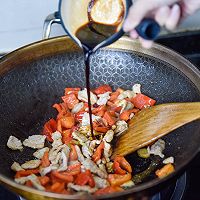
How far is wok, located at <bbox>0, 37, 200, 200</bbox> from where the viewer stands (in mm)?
1369

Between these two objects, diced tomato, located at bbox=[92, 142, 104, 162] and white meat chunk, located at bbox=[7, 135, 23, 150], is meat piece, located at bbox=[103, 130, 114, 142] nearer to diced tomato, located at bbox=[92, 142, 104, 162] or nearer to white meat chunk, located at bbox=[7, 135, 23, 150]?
diced tomato, located at bbox=[92, 142, 104, 162]

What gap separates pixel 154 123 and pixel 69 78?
0.36m

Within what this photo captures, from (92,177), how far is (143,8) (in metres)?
0.49

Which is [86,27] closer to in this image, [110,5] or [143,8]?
[110,5]

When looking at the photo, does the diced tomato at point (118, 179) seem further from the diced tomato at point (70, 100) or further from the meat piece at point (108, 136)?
the diced tomato at point (70, 100)

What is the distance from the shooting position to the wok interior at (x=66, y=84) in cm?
138

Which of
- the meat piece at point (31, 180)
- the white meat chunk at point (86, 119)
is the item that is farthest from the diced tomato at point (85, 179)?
the white meat chunk at point (86, 119)

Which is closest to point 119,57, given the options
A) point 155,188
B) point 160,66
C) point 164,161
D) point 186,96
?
point 160,66

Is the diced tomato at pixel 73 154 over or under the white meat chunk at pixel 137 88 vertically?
under

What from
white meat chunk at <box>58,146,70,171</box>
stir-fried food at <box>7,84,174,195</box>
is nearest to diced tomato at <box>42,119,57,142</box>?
stir-fried food at <box>7,84,174,195</box>

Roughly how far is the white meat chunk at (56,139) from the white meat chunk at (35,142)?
1.4 inches

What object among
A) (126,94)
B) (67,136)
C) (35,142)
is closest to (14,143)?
(35,142)

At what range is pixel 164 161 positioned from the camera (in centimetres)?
131

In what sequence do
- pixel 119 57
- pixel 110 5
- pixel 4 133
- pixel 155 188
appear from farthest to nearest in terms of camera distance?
1. pixel 119 57
2. pixel 4 133
3. pixel 110 5
4. pixel 155 188
